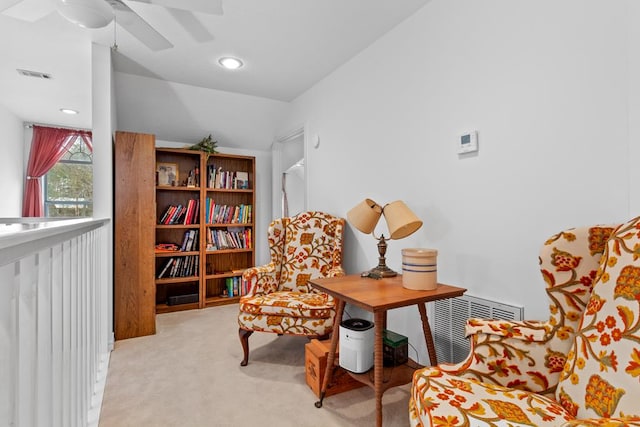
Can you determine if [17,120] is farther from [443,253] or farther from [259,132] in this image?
[443,253]

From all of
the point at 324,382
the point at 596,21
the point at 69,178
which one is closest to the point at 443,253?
the point at 324,382

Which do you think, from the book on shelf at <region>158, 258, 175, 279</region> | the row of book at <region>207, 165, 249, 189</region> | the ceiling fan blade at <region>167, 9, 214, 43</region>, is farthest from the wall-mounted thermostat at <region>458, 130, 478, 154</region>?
the book on shelf at <region>158, 258, 175, 279</region>

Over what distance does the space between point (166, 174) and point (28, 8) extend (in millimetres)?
1808

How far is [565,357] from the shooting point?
111cm

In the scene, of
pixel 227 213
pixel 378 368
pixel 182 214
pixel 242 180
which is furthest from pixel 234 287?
pixel 378 368

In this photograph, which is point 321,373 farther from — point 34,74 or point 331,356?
point 34,74

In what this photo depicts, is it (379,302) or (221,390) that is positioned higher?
(379,302)

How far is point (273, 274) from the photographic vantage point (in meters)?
2.58

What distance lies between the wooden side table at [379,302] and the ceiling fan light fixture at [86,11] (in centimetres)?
174

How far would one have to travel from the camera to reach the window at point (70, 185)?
5.21 m

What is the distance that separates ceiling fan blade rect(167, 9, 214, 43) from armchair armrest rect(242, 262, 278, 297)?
175cm

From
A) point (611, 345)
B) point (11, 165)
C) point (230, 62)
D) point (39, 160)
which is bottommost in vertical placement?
point (611, 345)

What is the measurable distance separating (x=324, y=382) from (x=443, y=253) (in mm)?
1002

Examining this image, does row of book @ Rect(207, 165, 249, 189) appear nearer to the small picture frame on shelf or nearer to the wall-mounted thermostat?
the small picture frame on shelf
